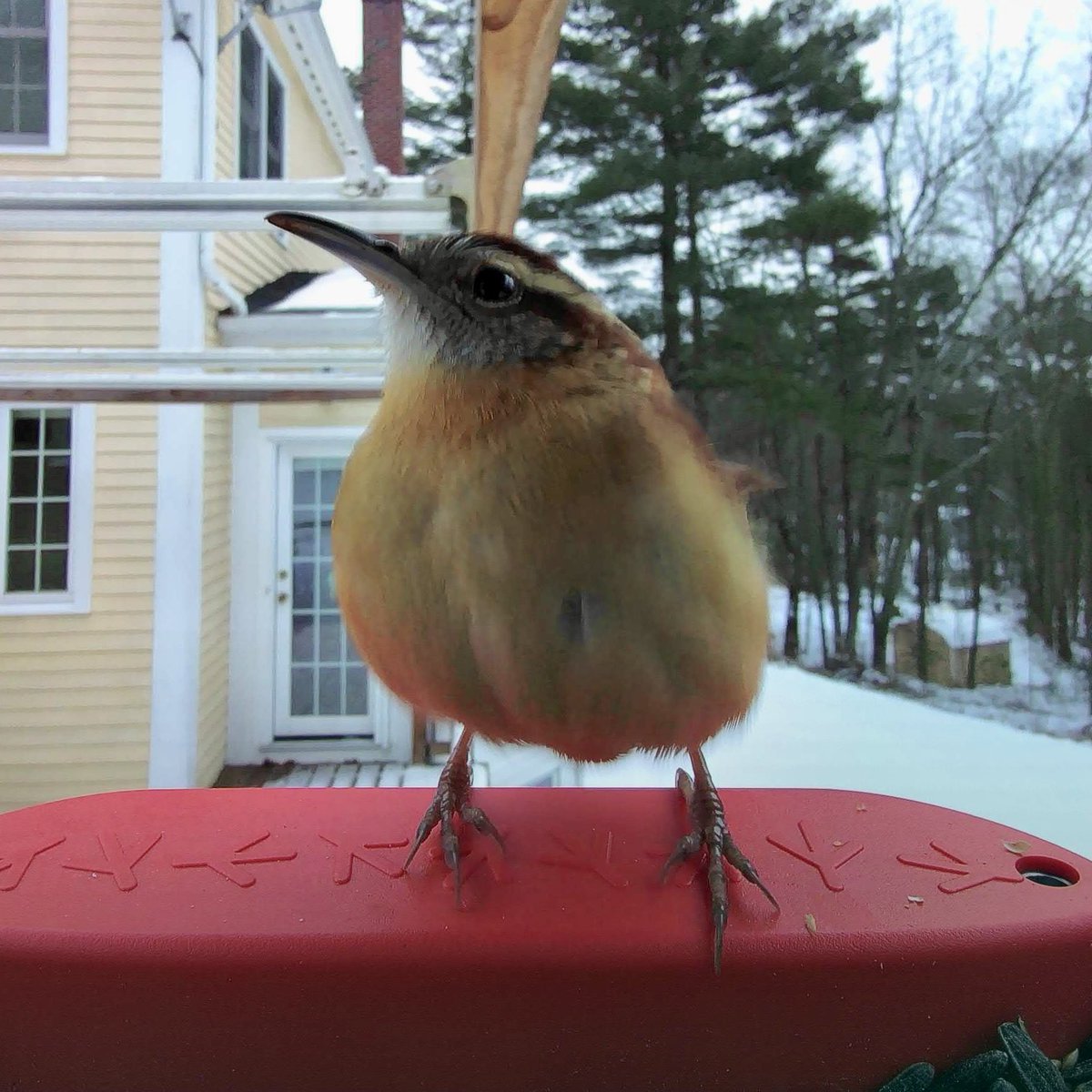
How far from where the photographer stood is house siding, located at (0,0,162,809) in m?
2.64

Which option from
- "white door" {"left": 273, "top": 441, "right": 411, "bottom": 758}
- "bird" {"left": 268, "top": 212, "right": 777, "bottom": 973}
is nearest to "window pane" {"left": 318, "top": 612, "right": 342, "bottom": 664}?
"white door" {"left": 273, "top": 441, "right": 411, "bottom": 758}

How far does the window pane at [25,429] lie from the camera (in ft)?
8.68

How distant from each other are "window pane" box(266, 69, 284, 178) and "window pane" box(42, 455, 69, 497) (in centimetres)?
163

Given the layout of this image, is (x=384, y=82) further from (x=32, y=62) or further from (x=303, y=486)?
(x=303, y=486)

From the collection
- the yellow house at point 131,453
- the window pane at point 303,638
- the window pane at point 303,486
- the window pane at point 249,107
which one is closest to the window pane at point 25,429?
the yellow house at point 131,453

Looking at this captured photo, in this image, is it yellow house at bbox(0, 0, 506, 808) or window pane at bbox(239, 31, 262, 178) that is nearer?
yellow house at bbox(0, 0, 506, 808)

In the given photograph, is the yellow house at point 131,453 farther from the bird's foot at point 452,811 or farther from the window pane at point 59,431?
the bird's foot at point 452,811

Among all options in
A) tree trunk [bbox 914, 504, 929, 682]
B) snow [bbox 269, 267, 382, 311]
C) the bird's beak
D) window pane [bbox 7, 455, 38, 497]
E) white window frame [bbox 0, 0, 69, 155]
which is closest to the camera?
the bird's beak

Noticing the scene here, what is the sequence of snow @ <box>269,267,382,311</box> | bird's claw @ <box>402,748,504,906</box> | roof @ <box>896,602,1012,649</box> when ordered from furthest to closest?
snow @ <box>269,267,382,311</box> → roof @ <box>896,602,1012,649</box> → bird's claw @ <box>402,748,504,906</box>

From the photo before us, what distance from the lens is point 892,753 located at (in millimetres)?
2971

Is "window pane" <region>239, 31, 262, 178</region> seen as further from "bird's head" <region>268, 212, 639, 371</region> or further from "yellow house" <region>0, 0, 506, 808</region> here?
"bird's head" <region>268, 212, 639, 371</region>

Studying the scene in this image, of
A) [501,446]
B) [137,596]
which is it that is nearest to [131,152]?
[137,596]

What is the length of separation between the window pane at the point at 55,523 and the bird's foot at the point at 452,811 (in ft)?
7.25

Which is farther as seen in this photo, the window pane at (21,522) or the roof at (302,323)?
the roof at (302,323)
